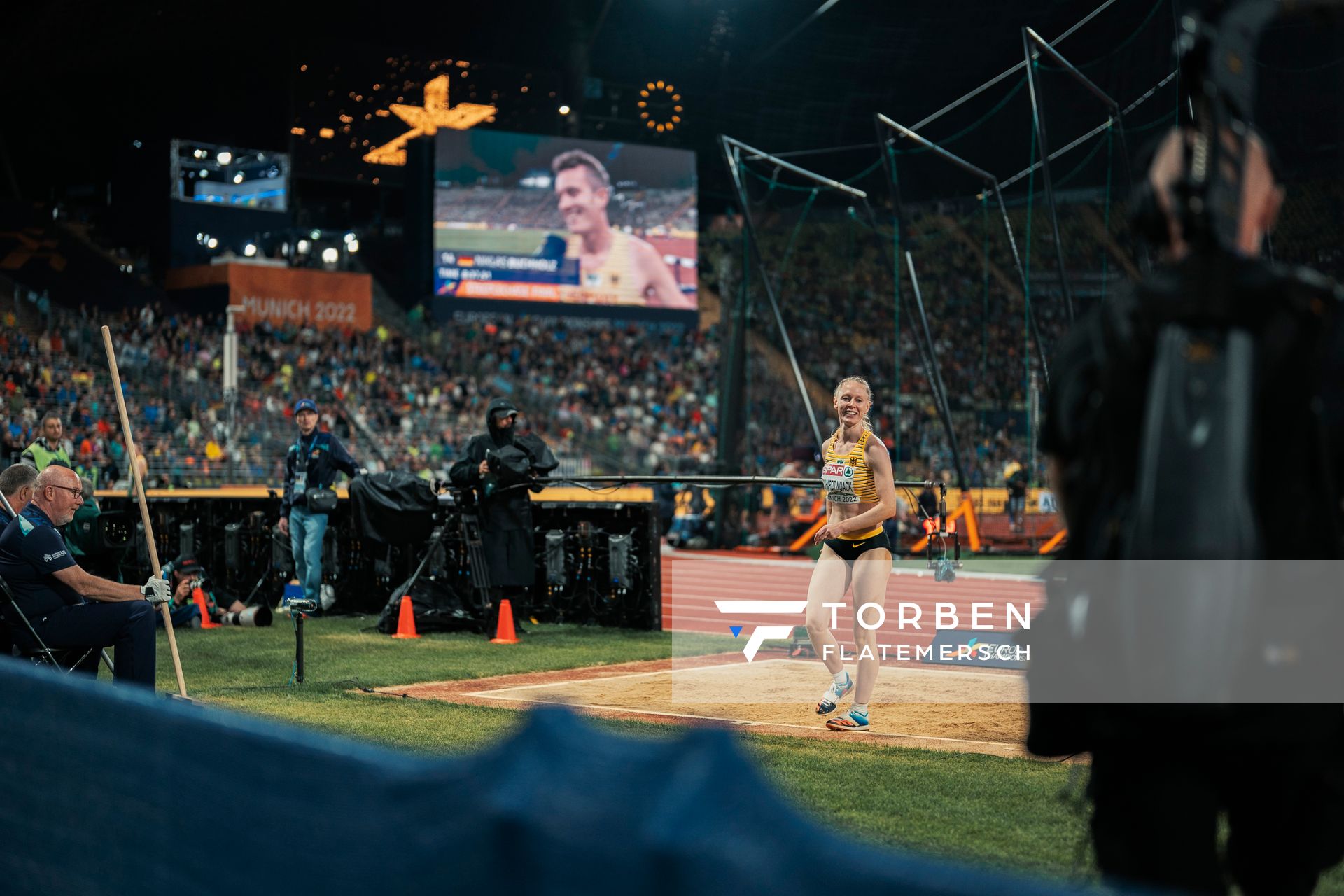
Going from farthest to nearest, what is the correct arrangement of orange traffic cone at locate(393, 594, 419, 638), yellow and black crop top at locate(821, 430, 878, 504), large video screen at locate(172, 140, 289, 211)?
1. large video screen at locate(172, 140, 289, 211)
2. orange traffic cone at locate(393, 594, 419, 638)
3. yellow and black crop top at locate(821, 430, 878, 504)

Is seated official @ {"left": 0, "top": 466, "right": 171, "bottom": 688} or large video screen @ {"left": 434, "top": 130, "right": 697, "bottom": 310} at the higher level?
large video screen @ {"left": 434, "top": 130, "right": 697, "bottom": 310}

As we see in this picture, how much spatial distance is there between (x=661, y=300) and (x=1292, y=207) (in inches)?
1139

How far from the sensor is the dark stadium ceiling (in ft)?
74.8

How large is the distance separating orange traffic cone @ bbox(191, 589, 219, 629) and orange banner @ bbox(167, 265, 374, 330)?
93.3 ft

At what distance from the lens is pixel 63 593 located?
7.51 meters

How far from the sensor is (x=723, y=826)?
1630mm

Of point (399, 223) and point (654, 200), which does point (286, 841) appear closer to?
point (654, 200)

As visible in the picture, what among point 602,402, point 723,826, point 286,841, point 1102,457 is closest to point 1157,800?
point 1102,457

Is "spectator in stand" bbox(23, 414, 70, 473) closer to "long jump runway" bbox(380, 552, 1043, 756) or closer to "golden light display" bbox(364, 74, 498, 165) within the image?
"long jump runway" bbox(380, 552, 1043, 756)

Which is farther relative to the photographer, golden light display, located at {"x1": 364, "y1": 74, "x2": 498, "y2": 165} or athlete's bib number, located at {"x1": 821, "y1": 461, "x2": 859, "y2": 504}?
golden light display, located at {"x1": 364, "y1": 74, "x2": 498, "y2": 165}

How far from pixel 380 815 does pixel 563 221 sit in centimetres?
4052

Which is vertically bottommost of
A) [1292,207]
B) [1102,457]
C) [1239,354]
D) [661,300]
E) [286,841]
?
[286,841]

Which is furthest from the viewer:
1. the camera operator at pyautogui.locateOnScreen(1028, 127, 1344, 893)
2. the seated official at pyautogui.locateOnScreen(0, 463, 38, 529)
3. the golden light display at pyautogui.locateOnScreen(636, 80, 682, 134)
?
the golden light display at pyautogui.locateOnScreen(636, 80, 682, 134)

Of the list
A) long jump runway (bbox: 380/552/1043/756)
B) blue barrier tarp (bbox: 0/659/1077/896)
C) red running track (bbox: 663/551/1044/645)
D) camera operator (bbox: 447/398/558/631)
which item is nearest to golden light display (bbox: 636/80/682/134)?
red running track (bbox: 663/551/1044/645)
